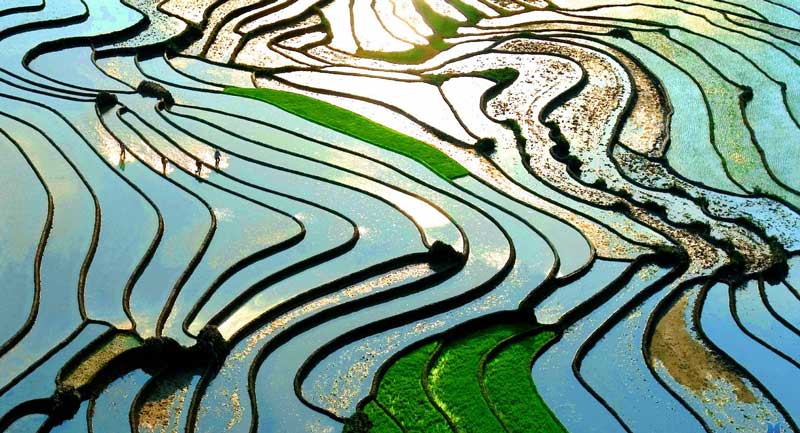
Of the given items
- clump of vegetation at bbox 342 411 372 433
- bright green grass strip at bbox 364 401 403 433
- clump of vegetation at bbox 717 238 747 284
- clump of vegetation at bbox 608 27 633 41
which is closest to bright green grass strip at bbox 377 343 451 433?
bright green grass strip at bbox 364 401 403 433

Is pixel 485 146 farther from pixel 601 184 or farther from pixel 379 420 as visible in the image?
pixel 379 420

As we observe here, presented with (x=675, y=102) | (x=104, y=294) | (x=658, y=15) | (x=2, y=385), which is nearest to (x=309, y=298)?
(x=104, y=294)

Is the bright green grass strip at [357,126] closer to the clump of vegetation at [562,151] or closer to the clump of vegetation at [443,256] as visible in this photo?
the clump of vegetation at [562,151]

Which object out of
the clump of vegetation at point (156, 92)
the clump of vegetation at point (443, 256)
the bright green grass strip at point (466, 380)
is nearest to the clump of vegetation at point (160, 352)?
the bright green grass strip at point (466, 380)

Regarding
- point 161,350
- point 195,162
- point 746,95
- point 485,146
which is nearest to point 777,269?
point 485,146

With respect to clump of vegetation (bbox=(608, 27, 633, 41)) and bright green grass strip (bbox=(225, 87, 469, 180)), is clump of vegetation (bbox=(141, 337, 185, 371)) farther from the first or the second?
clump of vegetation (bbox=(608, 27, 633, 41))

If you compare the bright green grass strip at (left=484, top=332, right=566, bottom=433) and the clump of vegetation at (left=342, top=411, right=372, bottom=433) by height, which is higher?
the bright green grass strip at (left=484, top=332, right=566, bottom=433)

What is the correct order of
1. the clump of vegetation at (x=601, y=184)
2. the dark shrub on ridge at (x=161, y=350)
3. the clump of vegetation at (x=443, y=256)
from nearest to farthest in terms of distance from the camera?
1. the dark shrub on ridge at (x=161, y=350)
2. the clump of vegetation at (x=443, y=256)
3. the clump of vegetation at (x=601, y=184)
